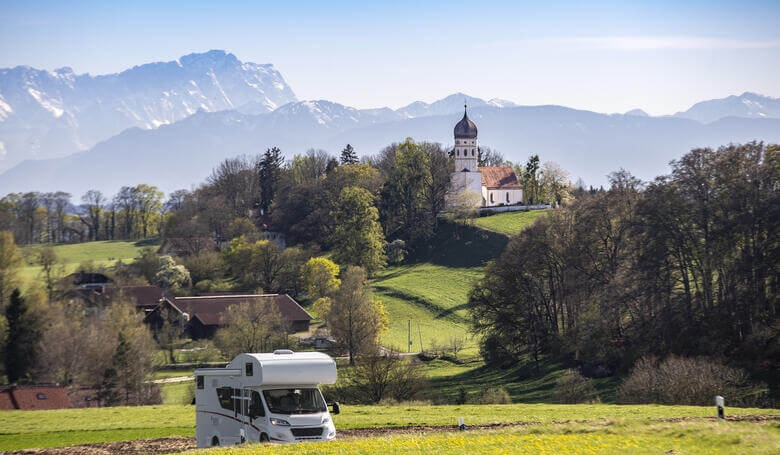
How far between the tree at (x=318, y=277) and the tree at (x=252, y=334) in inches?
797

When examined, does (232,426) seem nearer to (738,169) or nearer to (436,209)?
(738,169)

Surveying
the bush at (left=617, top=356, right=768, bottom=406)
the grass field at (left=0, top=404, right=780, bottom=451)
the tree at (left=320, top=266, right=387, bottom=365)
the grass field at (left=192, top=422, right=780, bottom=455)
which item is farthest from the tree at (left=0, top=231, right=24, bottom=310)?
the grass field at (left=192, top=422, right=780, bottom=455)

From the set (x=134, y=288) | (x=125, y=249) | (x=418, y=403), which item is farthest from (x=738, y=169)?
(x=125, y=249)

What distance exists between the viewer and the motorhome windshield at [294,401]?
782 inches

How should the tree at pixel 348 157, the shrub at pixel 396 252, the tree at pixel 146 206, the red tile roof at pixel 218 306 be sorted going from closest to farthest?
the red tile roof at pixel 218 306 < the shrub at pixel 396 252 < the tree at pixel 348 157 < the tree at pixel 146 206

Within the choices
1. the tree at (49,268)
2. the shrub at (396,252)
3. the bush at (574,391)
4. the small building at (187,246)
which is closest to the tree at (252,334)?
the bush at (574,391)

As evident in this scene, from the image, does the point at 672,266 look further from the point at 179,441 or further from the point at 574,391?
the point at 179,441

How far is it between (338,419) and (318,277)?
58.1 meters

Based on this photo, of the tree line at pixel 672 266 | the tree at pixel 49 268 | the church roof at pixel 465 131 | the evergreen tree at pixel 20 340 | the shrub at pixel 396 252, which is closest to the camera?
the tree line at pixel 672 266

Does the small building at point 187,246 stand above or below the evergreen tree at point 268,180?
below

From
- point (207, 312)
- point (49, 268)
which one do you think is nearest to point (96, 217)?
point (49, 268)

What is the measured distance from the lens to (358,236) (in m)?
94.8

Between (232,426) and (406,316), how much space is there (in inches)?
2305

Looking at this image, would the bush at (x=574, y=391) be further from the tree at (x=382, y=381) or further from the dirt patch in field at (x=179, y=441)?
the dirt patch in field at (x=179, y=441)
